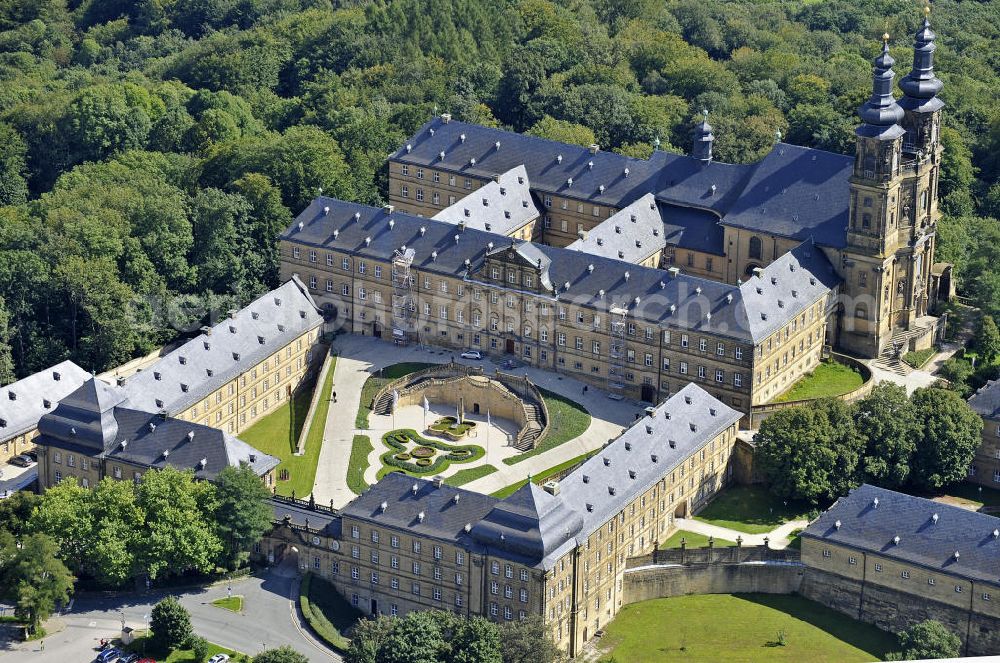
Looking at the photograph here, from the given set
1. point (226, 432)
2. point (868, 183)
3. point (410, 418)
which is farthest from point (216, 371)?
point (868, 183)

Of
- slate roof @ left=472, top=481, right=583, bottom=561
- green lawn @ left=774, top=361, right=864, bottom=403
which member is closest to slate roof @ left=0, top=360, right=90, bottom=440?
slate roof @ left=472, top=481, right=583, bottom=561

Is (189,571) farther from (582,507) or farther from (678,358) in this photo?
(678,358)

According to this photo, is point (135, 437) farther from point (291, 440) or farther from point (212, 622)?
Answer: point (212, 622)

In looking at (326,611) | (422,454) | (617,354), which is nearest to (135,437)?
(326,611)

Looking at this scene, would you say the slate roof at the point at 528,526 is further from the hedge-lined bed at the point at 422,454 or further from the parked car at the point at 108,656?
the parked car at the point at 108,656

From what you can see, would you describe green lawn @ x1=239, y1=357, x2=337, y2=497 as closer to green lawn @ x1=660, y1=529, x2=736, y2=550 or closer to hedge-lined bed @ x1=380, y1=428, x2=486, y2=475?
hedge-lined bed @ x1=380, y1=428, x2=486, y2=475

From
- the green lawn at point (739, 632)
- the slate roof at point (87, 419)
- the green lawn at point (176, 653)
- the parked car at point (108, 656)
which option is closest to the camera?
the parked car at point (108, 656)

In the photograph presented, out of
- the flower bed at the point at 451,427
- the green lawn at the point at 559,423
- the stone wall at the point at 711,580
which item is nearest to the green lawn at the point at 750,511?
the stone wall at the point at 711,580

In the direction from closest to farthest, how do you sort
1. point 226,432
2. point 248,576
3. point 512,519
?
1. point 512,519
2. point 248,576
3. point 226,432
